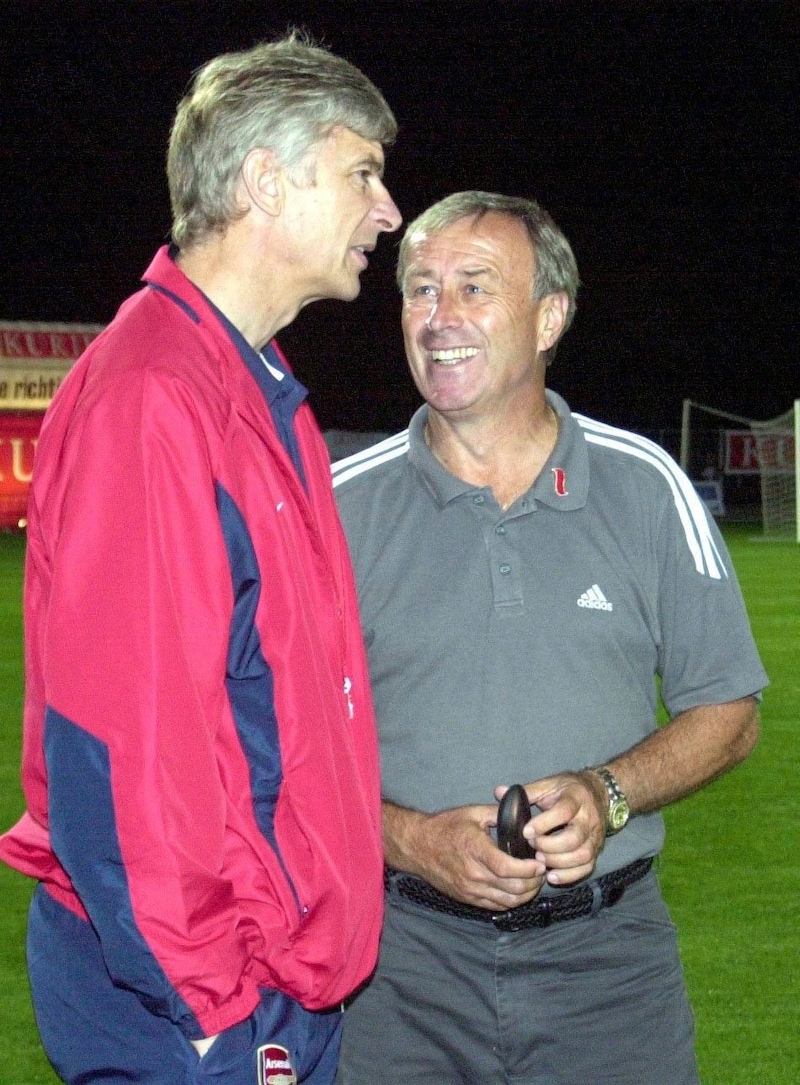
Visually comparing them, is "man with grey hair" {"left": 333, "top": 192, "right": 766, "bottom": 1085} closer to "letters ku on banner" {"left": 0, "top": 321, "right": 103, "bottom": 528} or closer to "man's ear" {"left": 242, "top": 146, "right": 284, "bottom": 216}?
"man's ear" {"left": 242, "top": 146, "right": 284, "bottom": 216}

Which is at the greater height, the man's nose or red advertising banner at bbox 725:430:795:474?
the man's nose

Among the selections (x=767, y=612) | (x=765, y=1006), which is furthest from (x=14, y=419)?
(x=765, y=1006)

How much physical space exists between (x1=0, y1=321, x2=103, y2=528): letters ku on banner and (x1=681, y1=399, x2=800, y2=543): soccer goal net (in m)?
11.3

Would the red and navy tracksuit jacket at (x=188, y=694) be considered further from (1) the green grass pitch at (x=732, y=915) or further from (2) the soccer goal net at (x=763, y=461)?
(2) the soccer goal net at (x=763, y=461)

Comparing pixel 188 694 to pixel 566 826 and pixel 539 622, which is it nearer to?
pixel 566 826

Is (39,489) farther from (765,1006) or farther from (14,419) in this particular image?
(14,419)

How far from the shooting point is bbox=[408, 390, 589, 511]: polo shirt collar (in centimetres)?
271

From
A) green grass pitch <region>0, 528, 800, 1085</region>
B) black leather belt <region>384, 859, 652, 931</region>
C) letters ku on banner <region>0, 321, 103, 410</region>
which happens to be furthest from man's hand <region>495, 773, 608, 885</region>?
letters ku on banner <region>0, 321, 103, 410</region>

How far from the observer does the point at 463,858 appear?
2.45m

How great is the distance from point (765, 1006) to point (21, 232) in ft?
136

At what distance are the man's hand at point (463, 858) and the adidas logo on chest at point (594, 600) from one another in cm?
39

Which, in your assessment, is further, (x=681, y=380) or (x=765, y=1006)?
(x=681, y=380)

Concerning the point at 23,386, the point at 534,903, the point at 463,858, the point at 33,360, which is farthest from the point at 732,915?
the point at 33,360

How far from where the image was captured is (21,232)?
142 feet
